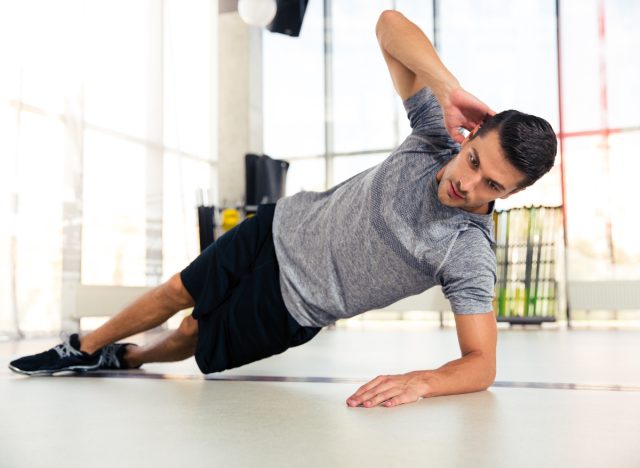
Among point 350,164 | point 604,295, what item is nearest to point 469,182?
point 604,295

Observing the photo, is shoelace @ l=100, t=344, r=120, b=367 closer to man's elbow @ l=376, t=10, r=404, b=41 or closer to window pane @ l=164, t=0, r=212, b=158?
man's elbow @ l=376, t=10, r=404, b=41

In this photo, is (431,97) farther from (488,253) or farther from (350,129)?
(350,129)

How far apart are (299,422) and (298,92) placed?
7.82m

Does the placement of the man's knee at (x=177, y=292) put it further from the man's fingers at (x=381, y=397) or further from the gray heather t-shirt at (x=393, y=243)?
the man's fingers at (x=381, y=397)

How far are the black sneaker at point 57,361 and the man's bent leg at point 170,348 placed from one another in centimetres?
16

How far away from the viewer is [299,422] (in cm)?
136

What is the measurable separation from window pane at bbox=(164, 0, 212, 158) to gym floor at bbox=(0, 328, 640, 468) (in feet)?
17.0

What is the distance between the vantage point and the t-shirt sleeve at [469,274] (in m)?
1.71

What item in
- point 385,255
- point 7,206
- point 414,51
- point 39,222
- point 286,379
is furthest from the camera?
point 39,222

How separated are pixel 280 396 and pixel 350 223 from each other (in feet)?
1.63

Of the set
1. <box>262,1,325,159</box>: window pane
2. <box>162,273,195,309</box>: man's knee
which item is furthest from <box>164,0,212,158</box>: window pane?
<box>162,273,195,309</box>: man's knee

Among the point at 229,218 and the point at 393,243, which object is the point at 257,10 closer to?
the point at 229,218

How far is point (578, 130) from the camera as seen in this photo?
766 cm

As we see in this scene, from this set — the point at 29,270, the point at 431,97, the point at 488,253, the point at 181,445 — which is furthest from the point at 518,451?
the point at 29,270
